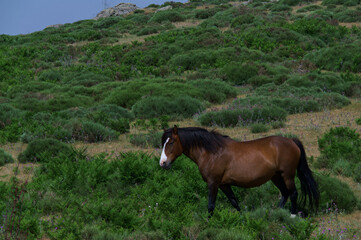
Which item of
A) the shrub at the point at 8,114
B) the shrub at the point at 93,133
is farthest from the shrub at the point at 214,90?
the shrub at the point at 8,114

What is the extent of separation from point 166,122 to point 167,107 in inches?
72.4

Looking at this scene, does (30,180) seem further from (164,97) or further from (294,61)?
(294,61)

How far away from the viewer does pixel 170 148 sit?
526 centimetres

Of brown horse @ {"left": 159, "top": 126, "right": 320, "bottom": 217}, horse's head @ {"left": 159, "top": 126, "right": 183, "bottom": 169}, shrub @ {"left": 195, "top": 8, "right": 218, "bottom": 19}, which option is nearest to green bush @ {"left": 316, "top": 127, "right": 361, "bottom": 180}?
brown horse @ {"left": 159, "top": 126, "right": 320, "bottom": 217}

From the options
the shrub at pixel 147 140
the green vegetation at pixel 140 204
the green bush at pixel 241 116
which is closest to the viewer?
the green vegetation at pixel 140 204

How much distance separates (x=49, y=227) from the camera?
561 cm

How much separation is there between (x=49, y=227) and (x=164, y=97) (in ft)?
30.8

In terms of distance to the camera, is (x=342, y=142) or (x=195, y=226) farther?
(x=342, y=142)

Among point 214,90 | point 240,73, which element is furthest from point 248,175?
point 240,73

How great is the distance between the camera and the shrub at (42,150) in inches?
377

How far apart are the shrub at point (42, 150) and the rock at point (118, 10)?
50391mm

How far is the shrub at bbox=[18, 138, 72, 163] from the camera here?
9.57 m

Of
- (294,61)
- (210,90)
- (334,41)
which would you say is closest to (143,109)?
(210,90)

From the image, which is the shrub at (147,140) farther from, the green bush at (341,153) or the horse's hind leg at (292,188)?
the horse's hind leg at (292,188)
